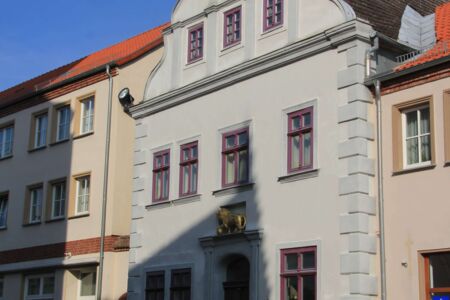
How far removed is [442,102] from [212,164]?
7343 millimetres

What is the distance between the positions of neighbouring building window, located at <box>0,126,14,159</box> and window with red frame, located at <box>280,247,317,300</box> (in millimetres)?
16933

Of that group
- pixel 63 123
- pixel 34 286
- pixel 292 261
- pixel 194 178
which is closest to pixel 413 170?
pixel 292 261

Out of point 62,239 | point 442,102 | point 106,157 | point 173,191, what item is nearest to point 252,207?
point 173,191

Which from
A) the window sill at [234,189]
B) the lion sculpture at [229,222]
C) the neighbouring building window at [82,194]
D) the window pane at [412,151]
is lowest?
the lion sculpture at [229,222]

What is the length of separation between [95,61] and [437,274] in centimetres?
1892

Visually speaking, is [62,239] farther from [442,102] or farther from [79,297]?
[442,102]

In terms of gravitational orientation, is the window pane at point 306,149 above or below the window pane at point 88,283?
above

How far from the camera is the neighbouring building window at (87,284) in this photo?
29.2 m

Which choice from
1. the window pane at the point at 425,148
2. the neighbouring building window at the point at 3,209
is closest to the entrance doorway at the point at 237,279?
the window pane at the point at 425,148

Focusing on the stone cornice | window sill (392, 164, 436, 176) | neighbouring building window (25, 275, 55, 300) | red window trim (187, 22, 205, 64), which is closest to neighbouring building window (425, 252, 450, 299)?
window sill (392, 164, 436, 176)

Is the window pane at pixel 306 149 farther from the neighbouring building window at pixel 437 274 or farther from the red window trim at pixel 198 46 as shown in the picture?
the red window trim at pixel 198 46

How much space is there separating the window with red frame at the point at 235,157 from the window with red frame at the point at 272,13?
113 inches

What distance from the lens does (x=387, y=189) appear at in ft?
64.3

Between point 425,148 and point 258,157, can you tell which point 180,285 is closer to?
point 258,157
